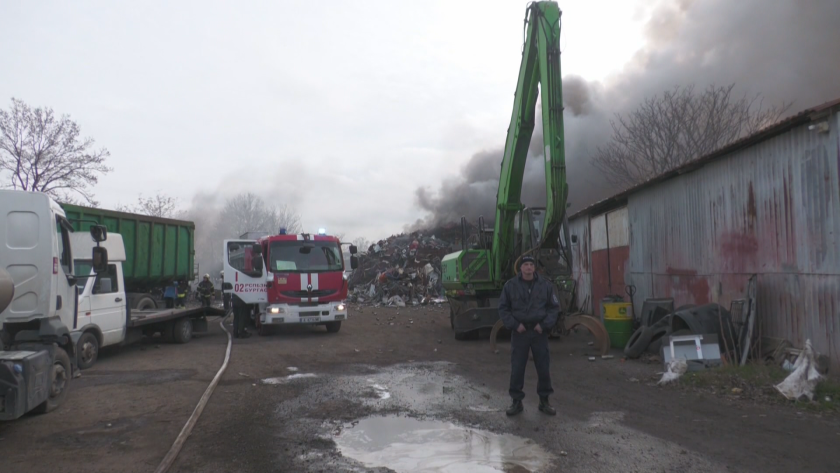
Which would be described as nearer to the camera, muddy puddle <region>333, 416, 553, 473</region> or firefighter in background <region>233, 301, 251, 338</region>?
muddy puddle <region>333, 416, 553, 473</region>

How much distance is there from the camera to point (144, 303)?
15.4 meters

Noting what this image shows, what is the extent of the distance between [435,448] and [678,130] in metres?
22.1

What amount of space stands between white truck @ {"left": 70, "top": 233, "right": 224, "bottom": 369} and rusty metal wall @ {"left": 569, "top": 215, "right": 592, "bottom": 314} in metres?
12.3

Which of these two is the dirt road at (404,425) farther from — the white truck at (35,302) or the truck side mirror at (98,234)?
the truck side mirror at (98,234)

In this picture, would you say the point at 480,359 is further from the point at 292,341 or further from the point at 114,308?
the point at 114,308

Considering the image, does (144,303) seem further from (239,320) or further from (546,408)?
(546,408)

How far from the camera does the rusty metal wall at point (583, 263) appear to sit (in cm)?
1919

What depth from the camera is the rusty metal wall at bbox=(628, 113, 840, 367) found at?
8.09 meters

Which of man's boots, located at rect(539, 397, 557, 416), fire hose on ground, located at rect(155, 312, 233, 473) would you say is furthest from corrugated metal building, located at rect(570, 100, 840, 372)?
fire hose on ground, located at rect(155, 312, 233, 473)

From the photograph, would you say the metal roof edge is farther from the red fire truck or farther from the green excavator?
the red fire truck

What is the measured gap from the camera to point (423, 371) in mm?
9500

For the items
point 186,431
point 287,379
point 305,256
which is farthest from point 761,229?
point 305,256

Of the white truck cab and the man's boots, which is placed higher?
the white truck cab

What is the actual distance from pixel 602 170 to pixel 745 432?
889 inches
